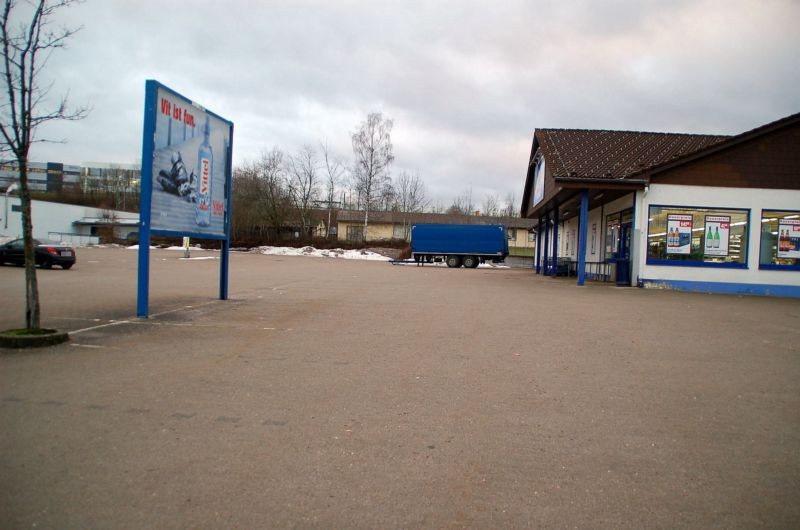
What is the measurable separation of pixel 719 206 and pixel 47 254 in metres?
26.8

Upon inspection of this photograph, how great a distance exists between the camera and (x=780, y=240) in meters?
17.9

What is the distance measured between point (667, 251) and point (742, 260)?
2444mm

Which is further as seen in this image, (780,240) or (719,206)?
(719,206)

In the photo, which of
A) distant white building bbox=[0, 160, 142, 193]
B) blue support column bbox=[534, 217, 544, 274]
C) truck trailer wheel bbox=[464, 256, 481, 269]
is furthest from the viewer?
distant white building bbox=[0, 160, 142, 193]

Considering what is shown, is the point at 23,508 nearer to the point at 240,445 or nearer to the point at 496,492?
the point at 240,445

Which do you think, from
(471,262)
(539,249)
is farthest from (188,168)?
(471,262)

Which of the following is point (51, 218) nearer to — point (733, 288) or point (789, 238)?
point (733, 288)

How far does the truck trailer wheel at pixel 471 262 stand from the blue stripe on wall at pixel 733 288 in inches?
829

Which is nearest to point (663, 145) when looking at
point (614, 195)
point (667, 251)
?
point (614, 195)

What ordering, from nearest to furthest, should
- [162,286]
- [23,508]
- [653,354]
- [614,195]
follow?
[23,508] < [653,354] < [162,286] < [614,195]

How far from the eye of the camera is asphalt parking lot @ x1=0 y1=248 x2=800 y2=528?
3166 mm

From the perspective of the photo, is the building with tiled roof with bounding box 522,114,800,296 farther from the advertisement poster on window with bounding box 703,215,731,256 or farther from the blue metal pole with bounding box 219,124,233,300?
the blue metal pole with bounding box 219,124,233,300

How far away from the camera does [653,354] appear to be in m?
7.56

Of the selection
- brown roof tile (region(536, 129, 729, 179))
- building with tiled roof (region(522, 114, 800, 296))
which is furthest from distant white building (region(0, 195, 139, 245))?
building with tiled roof (region(522, 114, 800, 296))
